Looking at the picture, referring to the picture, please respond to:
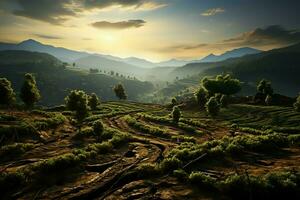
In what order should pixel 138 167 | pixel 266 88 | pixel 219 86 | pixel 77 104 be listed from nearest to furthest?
pixel 138 167
pixel 77 104
pixel 219 86
pixel 266 88

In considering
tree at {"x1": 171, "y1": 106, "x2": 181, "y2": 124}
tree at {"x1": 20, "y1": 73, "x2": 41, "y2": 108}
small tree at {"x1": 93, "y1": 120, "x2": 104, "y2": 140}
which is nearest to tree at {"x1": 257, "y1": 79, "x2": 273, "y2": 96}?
tree at {"x1": 171, "y1": 106, "x2": 181, "y2": 124}

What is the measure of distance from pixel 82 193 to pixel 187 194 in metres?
10.1

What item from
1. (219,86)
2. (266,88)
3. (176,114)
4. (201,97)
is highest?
(266,88)

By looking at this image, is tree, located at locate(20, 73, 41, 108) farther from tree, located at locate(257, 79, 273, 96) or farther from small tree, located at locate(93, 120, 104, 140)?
tree, located at locate(257, 79, 273, 96)

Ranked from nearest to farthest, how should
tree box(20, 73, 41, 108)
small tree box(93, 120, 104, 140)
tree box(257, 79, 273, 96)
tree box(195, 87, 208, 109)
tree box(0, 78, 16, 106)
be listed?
small tree box(93, 120, 104, 140) → tree box(0, 78, 16, 106) → tree box(20, 73, 41, 108) → tree box(195, 87, 208, 109) → tree box(257, 79, 273, 96)

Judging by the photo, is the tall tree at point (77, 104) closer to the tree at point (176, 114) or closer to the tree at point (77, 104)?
the tree at point (77, 104)

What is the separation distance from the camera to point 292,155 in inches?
1544

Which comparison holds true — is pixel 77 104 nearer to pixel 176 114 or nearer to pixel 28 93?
pixel 176 114

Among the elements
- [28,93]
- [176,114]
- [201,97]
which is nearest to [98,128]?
[176,114]

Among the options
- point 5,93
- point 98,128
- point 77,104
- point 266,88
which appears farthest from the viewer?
point 266,88

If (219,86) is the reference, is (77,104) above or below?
below

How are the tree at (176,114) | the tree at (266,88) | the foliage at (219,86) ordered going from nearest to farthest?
the tree at (176,114) → the foliage at (219,86) → the tree at (266,88)

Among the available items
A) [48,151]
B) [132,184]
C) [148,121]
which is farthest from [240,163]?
[148,121]

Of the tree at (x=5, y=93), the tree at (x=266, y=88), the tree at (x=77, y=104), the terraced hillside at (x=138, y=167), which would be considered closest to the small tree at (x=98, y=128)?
the terraced hillside at (x=138, y=167)
